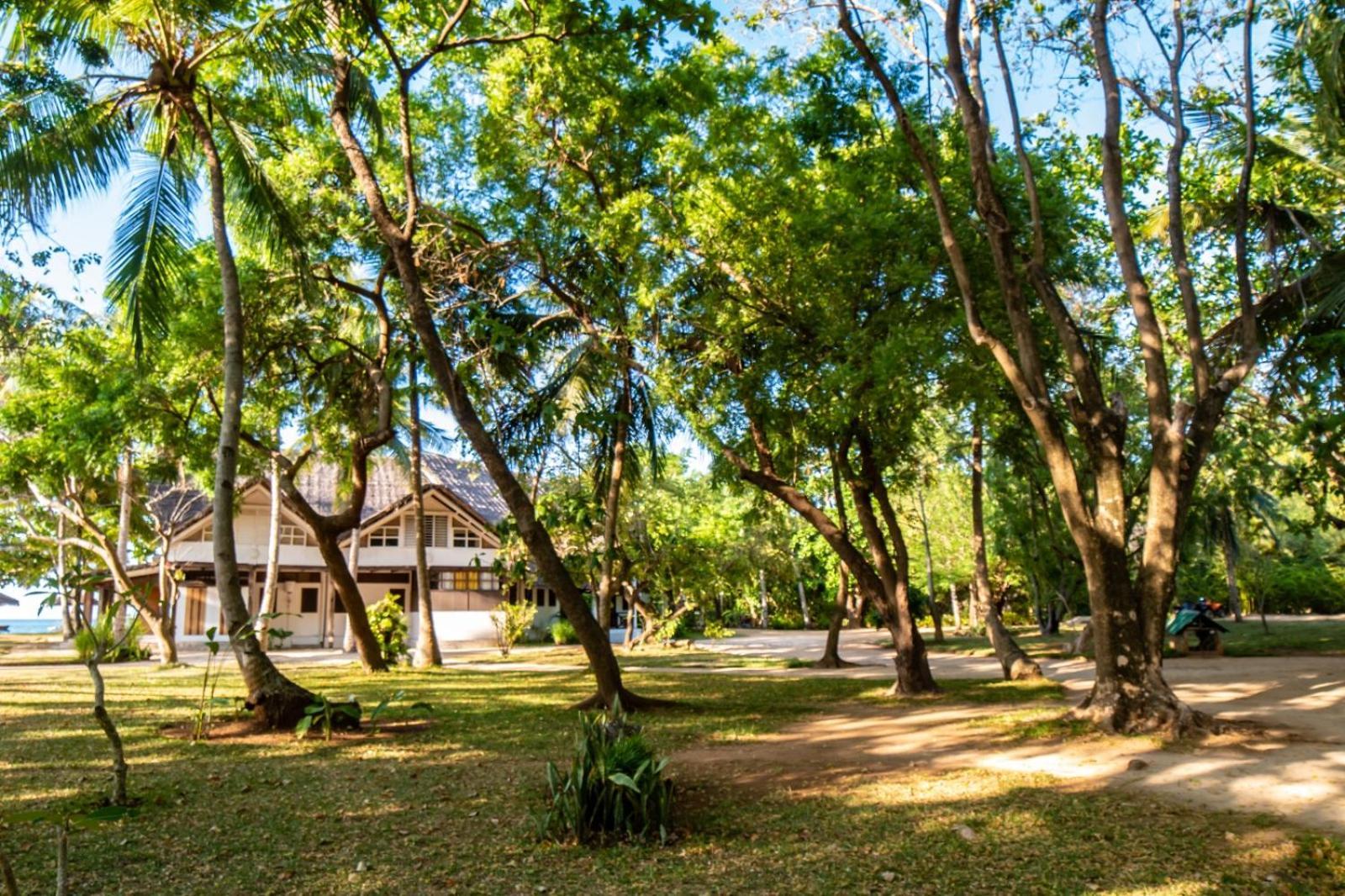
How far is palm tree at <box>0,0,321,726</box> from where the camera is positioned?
8.97 meters

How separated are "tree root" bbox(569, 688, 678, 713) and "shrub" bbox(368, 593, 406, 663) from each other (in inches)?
381

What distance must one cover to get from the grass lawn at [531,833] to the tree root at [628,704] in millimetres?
1597

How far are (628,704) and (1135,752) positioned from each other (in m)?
5.25

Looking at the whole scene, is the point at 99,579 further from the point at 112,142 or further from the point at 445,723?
the point at 112,142

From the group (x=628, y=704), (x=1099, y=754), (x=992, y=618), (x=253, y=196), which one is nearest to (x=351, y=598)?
(x=628, y=704)

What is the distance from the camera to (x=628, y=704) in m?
10.4

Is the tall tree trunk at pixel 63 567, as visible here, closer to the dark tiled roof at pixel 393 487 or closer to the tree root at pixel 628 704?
the dark tiled roof at pixel 393 487

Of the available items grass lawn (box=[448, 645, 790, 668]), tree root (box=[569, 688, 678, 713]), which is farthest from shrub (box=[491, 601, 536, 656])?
tree root (box=[569, 688, 678, 713])

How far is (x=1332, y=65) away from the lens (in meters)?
8.40

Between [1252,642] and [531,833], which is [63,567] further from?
[1252,642]

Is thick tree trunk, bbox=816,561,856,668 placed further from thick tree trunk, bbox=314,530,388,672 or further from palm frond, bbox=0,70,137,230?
palm frond, bbox=0,70,137,230

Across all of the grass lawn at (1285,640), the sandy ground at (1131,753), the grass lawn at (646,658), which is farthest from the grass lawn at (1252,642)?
the sandy ground at (1131,753)

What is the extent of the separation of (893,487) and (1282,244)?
6.53 meters

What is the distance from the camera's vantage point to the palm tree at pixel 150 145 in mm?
8969
